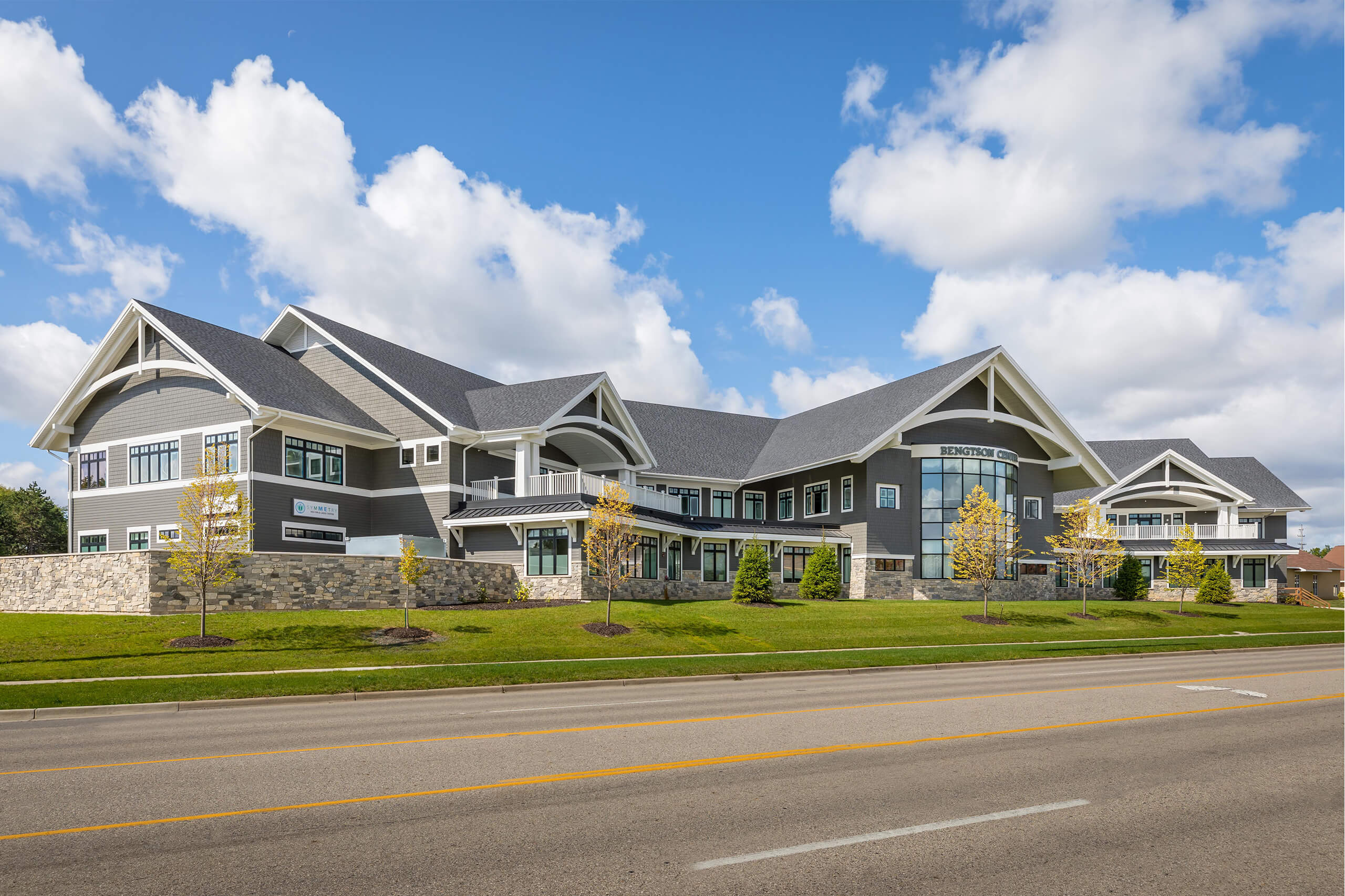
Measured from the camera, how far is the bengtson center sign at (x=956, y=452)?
4247 cm

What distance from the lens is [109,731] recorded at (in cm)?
1227

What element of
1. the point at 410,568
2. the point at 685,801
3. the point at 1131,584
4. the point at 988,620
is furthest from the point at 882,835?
the point at 1131,584

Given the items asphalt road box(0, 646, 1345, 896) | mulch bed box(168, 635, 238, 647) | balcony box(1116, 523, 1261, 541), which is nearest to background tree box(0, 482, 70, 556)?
mulch bed box(168, 635, 238, 647)

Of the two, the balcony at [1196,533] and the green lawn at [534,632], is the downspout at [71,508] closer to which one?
the green lawn at [534,632]

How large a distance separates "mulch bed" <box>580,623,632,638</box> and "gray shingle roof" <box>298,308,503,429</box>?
40.4ft

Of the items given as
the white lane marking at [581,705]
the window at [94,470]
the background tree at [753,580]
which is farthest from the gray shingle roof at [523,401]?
the white lane marking at [581,705]

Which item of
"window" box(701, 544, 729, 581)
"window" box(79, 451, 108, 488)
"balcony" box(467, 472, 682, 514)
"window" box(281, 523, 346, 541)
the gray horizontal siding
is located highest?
the gray horizontal siding

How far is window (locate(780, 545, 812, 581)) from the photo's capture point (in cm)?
4291

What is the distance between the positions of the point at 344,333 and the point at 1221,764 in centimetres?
3641

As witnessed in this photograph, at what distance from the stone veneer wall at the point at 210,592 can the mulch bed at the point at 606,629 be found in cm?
712

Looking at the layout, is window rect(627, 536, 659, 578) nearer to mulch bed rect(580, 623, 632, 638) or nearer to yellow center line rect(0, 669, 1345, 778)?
mulch bed rect(580, 623, 632, 638)

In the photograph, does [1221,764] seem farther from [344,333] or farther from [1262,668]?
[344,333]

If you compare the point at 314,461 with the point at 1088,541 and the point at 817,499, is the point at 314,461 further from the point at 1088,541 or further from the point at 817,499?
the point at 1088,541

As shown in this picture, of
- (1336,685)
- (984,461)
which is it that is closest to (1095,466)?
(984,461)
